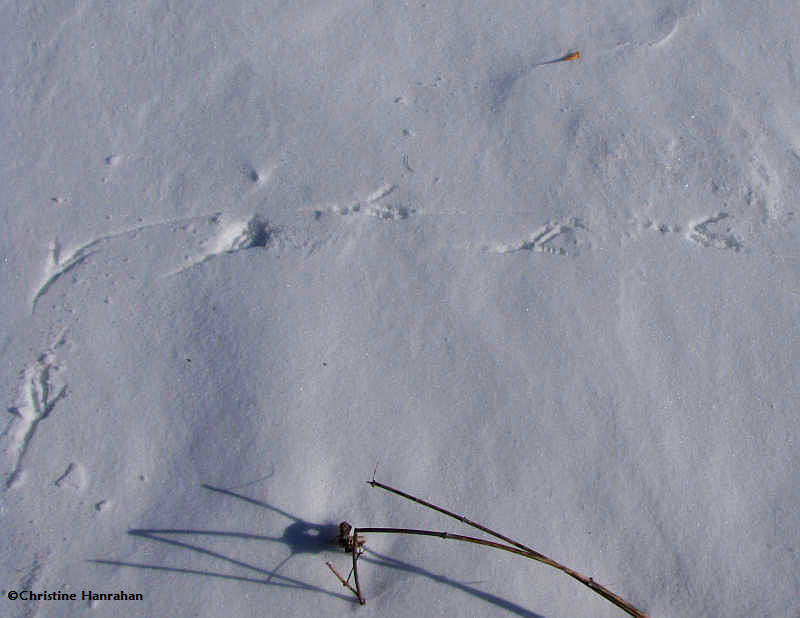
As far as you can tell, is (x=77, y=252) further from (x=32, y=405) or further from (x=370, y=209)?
(x=370, y=209)

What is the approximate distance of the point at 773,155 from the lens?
58.3 inches

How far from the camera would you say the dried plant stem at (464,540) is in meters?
1.14

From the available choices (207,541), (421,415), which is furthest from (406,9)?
(207,541)

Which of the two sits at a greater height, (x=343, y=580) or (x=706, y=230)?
(x=706, y=230)

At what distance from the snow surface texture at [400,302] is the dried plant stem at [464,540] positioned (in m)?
0.03

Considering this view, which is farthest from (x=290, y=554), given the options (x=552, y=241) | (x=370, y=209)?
(x=552, y=241)

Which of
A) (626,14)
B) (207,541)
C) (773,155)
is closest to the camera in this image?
(207,541)

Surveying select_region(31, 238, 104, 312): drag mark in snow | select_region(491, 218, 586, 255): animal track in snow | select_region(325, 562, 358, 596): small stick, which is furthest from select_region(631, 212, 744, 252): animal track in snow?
select_region(31, 238, 104, 312): drag mark in snow

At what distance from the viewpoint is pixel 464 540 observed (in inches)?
46.3

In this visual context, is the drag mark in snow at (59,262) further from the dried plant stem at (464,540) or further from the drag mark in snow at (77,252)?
the dried plant stem at (464,540)

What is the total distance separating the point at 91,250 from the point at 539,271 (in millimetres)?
1008

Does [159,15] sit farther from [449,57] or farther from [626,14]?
[626,14]

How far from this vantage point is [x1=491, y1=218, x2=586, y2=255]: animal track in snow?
4.67 ft

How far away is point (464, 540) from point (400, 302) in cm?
50
